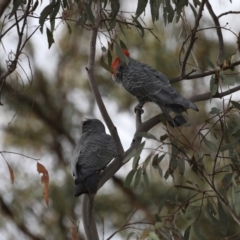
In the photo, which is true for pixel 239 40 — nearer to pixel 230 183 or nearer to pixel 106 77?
pixel 230 183

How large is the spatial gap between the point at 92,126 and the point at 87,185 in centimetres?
68

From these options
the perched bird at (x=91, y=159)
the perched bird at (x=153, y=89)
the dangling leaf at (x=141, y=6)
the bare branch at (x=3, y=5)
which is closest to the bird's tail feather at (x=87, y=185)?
the perched bird at (x=91, y=159)

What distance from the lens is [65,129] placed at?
594 cm

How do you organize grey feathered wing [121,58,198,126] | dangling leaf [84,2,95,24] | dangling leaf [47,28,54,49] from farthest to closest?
grey feathered wing [121,58,198,126], dangling leaf [47,28,54,49], dangling leaf [84,2,95,24]

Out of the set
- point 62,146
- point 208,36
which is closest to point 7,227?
point 62,146

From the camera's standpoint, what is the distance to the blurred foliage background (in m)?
5.68

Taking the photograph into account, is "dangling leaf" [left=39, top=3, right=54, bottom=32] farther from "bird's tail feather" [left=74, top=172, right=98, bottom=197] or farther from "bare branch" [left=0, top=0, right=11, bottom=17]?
"bird's tail feather" [left=74, top=172, right=98, bottom=197]

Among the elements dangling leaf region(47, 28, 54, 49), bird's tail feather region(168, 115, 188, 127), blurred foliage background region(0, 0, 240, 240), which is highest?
blurred foliage background region(0, 0, 240, 240)

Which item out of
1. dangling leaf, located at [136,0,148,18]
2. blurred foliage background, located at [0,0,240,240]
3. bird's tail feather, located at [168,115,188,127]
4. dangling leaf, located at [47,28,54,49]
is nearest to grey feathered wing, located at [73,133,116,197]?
bird's tail feather, located at [168,115,188,127]

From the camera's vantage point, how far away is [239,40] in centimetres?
356

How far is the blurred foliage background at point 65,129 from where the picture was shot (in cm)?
568

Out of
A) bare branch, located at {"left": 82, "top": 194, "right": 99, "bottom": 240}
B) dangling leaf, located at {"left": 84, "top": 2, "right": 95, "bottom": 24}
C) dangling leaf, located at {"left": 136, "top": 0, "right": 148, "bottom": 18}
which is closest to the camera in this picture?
bare branch, located at {"left": 82, "top": 194, "right": 99, "bottom": 240}

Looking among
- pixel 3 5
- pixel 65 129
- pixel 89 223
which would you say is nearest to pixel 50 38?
pixel 3 5

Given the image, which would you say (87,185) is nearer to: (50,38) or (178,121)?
(178,121)
